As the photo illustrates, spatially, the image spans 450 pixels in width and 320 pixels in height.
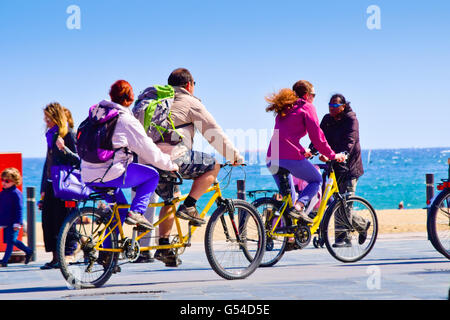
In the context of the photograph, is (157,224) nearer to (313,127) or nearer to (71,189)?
(71,189)

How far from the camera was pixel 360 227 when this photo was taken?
893 centimetres

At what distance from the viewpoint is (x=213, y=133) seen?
22.6 feet

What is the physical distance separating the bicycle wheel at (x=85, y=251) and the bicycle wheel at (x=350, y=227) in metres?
2.88

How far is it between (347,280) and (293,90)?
8.35ft

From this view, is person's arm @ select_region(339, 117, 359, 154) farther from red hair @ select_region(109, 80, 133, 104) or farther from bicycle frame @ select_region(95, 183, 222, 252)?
red hair @ select_region(109, 80, 133, 104)

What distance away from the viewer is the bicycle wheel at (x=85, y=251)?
6285 millimetres

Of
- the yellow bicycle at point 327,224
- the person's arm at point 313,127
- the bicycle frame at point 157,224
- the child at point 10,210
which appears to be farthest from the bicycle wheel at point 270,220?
the child at point 10,210

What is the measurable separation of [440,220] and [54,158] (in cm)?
426

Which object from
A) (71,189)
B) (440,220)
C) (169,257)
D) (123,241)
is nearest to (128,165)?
(123,241)

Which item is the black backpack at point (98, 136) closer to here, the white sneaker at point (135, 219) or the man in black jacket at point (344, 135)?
the white sneaker at point (135, 219)

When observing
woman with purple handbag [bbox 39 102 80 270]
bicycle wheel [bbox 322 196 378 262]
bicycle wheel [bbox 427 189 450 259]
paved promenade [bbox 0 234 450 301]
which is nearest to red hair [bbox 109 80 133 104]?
paved promenade [bbox 0 234 450 301]

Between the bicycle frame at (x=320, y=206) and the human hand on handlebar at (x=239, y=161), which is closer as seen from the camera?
the human hand on handlebar at (x=239, y=161)
